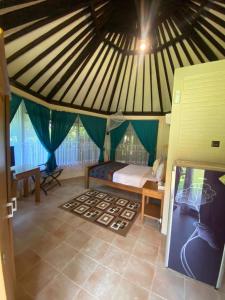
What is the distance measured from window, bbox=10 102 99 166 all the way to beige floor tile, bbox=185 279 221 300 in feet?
12.7

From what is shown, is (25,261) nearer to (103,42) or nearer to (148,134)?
(103,42)

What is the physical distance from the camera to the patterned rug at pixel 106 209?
8.74ft

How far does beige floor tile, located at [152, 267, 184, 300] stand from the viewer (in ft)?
5.01

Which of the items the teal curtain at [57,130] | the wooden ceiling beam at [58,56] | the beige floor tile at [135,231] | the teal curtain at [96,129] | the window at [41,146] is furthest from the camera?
the teal curtain at [96,129]

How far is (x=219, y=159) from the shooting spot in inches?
74.1

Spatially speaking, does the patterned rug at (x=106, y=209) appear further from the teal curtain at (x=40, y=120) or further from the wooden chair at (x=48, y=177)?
the teal curtain at (x=40, y=120)

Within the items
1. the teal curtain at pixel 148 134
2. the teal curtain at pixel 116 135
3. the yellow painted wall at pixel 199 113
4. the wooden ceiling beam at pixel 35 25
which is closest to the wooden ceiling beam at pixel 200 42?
the yellow painted wall at pixel 199 113

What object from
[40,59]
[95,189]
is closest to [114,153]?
[95,189]

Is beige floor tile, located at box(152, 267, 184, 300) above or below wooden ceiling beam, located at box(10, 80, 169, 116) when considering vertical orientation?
below

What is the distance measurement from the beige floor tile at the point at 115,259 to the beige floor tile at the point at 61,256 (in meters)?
0.45

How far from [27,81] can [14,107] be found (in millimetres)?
746

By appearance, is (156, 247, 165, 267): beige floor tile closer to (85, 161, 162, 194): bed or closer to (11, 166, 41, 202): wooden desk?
(85, 161, 162, 194): bed

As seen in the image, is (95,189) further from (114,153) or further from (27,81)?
(27,81)

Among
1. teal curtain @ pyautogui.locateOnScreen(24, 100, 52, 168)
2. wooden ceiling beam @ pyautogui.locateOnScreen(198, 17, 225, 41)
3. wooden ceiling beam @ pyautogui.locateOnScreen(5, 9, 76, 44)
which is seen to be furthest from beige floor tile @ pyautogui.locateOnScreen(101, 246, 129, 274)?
wooden ceiling beam @ pyautogui.locateOnScreen(198, 17, 225, 41)
